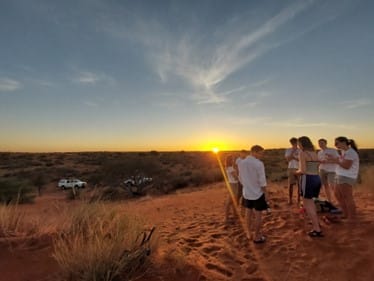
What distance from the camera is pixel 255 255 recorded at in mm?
5812

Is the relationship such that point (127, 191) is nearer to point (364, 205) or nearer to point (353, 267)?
→ point (364, 205)

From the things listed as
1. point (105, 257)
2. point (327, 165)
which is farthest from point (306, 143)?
point (105, 257)

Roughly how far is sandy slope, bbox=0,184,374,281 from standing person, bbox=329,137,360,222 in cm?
42

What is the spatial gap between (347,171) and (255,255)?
95.2 inches

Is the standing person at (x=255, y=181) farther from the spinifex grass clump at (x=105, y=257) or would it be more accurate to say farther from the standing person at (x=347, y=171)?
the spinifex grass clump at (x=105, y=257)

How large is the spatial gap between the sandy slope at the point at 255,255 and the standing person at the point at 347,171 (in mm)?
424

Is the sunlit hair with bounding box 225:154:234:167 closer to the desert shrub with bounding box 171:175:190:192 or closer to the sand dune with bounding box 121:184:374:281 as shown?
the sand dune with bounding box 121:184:374:281

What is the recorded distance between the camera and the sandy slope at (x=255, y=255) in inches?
191

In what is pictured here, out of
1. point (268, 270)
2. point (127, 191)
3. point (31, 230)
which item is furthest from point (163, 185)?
point (268, 270)

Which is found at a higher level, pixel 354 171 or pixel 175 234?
pixel 354 171

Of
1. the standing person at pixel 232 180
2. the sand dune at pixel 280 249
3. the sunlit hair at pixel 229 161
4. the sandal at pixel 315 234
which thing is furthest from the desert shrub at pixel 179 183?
the sandal at pixel 315 234

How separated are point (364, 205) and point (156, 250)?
592 cm

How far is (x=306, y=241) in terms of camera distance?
606cm

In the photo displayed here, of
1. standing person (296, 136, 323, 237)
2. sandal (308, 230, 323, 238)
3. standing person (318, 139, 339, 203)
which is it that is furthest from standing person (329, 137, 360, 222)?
sandal (308, 230, 323, 238)
